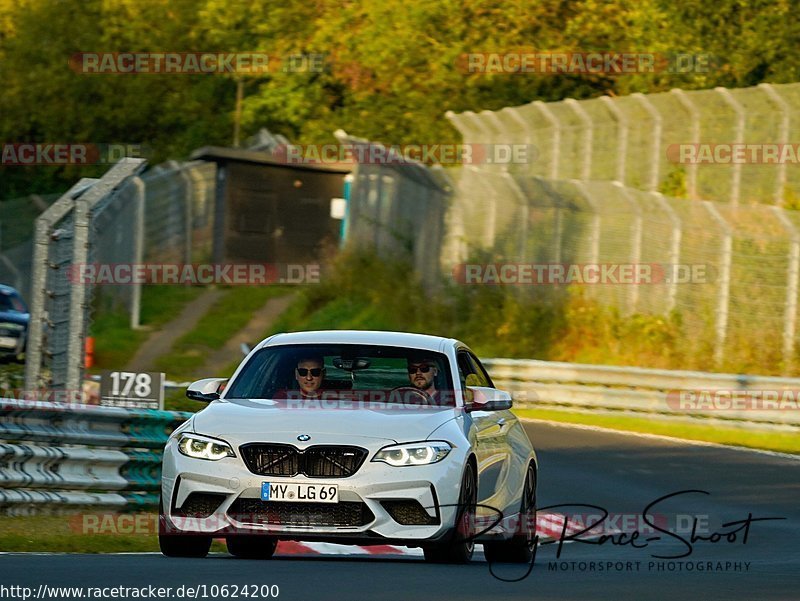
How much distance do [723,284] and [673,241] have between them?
1647 mm

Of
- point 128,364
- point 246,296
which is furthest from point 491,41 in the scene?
point 128,364

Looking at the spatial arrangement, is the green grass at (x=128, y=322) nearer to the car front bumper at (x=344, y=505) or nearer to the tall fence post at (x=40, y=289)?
the tall fence post at (x=40, y=289)

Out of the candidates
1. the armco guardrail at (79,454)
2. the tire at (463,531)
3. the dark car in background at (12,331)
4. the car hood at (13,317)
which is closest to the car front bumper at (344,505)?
the tire at (463,531)

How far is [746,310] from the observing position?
27438mm

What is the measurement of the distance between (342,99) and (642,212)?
30995 millimetres

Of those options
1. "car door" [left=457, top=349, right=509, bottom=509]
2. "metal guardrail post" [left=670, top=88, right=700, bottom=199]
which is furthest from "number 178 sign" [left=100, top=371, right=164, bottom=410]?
"metal guardrail post" [left=670, top=88, right=700, bottom=199]

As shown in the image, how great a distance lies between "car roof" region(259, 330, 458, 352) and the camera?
11.4 metres

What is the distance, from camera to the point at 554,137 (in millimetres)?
37531

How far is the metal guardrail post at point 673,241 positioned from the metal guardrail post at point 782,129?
168 centimetres

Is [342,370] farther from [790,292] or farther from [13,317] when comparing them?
[13,317]

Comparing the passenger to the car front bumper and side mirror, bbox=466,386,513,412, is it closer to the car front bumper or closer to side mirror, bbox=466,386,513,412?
side mirror, bbox=466,386,513,412

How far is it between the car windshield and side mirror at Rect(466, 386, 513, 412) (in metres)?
0.23

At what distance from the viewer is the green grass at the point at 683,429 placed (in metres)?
22.8

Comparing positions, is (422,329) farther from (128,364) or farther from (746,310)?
(746,310)
